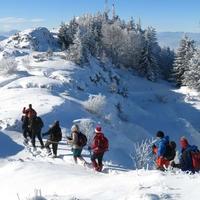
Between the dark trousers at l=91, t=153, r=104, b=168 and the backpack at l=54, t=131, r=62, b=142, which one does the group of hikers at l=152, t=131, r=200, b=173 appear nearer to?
the dark trousers at l=91, t=153, r=104, b=168

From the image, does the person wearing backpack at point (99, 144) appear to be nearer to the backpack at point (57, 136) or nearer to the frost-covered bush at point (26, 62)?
the backpack at point (57, 136)

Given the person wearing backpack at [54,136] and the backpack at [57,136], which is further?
the backpack at [57,136]

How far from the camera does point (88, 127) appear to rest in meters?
27.1

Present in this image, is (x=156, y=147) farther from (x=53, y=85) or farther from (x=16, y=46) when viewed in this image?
(x=16, y=46)

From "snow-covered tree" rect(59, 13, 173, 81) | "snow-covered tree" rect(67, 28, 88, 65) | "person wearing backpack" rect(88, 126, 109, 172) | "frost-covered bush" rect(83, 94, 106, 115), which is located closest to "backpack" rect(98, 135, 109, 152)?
"person wearing backpack" rect(88, 126, 109, 172)

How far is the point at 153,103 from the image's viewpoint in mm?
69375

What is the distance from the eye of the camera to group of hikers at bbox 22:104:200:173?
43.7 ft

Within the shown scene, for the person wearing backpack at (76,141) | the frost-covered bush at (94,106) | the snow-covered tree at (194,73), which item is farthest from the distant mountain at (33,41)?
the person wearing backpack at (76,141)

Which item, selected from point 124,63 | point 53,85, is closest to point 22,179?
point 53,85

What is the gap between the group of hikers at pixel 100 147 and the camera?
43.7 ft

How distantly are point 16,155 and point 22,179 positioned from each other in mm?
7117

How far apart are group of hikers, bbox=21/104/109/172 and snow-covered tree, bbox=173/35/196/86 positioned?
59.5m

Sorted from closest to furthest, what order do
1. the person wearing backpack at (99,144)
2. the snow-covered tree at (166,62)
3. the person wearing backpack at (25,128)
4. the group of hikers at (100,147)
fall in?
the group of hikers at (100,147) < the person wearing backpack at (99,144) < the person wearing backpack at (25,128) < the snow-covered tree at (166,62)

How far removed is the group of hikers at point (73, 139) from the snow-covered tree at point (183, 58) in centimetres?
5954
